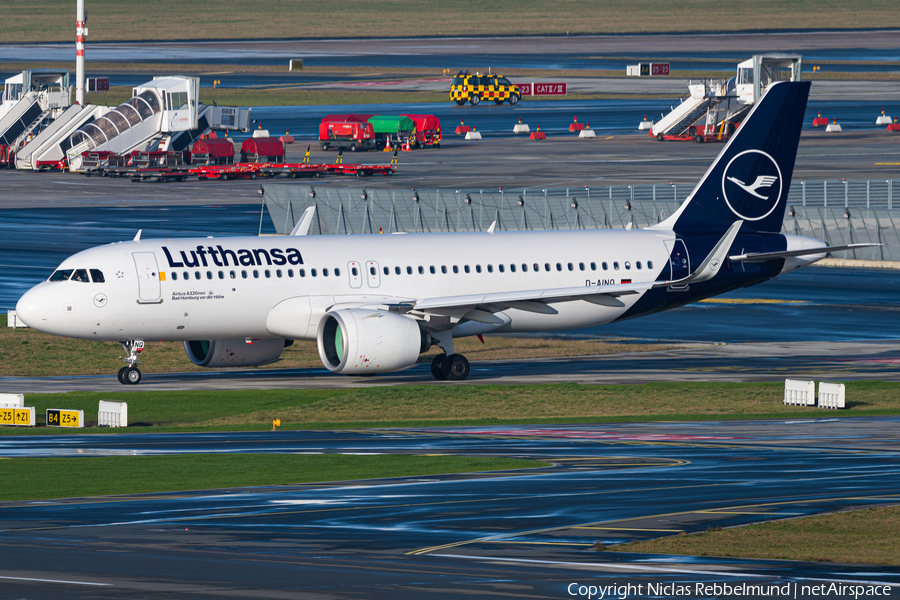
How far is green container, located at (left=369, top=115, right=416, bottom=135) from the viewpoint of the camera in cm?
13600

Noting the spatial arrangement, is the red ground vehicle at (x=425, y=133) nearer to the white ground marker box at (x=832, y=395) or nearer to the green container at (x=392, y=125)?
the green container at (x=392, y=125)

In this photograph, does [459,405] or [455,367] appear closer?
[459,405]

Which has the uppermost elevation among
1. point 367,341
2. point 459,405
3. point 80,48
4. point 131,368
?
point 80,48

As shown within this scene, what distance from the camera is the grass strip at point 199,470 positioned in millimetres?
30219

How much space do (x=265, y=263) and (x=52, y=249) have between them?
36.9 meters

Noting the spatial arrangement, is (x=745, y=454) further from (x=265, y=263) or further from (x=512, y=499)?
(x=265, y=263)

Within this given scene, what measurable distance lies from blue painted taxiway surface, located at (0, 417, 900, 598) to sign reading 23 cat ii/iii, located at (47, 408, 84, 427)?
287 centimetres

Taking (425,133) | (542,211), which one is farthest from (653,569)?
(425,133)

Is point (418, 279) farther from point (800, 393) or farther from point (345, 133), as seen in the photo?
point (345, 133)

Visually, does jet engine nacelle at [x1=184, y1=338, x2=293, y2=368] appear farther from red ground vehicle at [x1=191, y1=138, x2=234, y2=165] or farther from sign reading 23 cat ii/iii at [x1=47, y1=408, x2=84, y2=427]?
red ground vehicle at [x1=191, y1=138, x2=234, y2=165]

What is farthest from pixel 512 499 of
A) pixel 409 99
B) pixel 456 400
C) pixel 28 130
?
pixel 409 99

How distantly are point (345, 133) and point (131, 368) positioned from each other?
86.2 meters

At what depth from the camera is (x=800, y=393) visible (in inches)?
1719

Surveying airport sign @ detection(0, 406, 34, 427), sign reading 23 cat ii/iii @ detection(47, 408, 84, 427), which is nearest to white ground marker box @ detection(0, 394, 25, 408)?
airport sign @ detection(0, 406, 34, 427)
